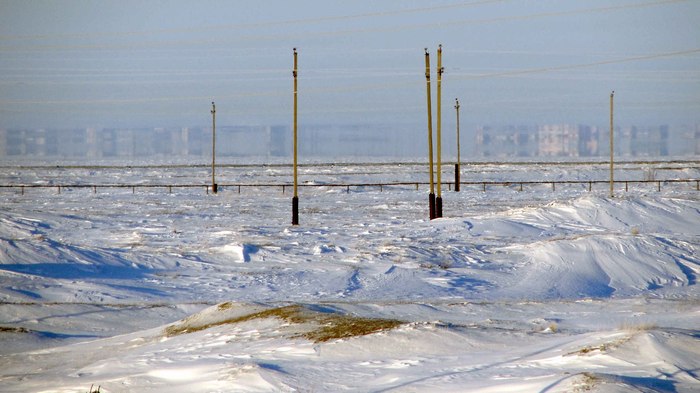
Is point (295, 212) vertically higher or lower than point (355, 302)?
higher

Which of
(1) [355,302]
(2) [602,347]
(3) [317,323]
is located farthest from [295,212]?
(2) [602,347]

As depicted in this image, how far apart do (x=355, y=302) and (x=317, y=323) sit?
482 cm

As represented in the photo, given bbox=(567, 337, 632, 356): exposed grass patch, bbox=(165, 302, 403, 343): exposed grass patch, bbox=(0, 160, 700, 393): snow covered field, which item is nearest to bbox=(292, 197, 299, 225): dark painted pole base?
bbox=(0, 160, 700, 393): snow covered field

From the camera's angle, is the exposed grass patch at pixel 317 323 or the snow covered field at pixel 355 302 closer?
the snow covered field at pixel 355 302

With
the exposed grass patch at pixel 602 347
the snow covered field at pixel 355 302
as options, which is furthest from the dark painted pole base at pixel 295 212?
the exposed grass patch at pixel 602 347

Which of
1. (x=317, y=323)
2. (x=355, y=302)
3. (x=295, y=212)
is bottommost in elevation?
(x=355, y=302)

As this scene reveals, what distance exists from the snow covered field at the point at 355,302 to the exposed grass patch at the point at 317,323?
0.05 meters

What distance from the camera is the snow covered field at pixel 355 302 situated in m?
→ 11.0

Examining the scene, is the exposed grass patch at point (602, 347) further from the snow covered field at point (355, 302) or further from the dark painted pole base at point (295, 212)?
the dark painted pole base at point (295, 212)

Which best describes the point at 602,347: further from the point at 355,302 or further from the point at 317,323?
the point at 355,302

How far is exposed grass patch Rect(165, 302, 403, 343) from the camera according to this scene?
43.1ft

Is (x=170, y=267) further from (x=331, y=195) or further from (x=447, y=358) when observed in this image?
(x=331, y=195)

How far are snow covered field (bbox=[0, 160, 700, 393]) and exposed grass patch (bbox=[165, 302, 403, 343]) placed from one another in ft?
0.16

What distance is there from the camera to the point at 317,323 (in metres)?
14.0
